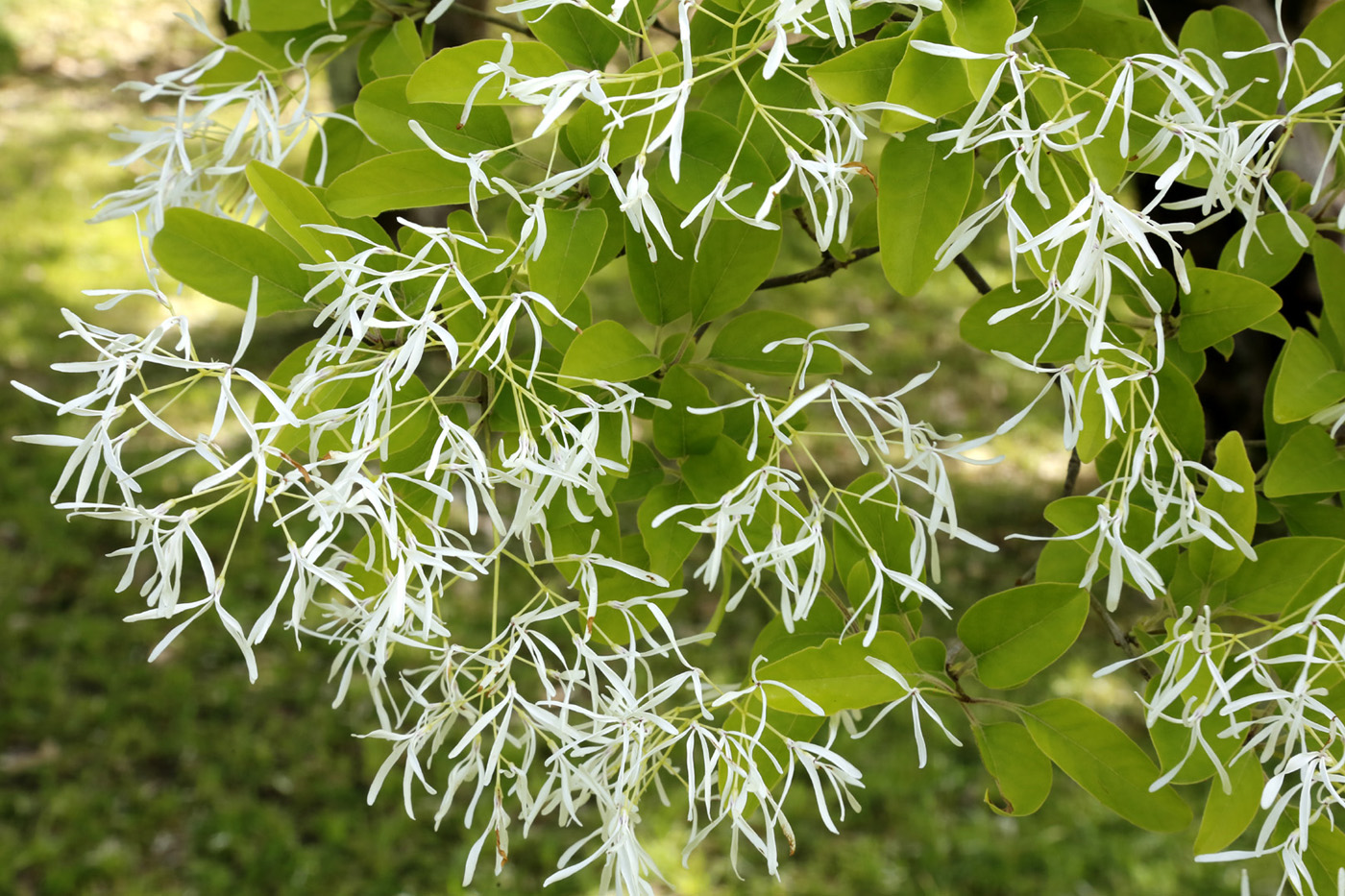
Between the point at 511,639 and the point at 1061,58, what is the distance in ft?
1.58

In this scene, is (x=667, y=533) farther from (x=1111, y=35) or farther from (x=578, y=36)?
(x=1111, y=35)

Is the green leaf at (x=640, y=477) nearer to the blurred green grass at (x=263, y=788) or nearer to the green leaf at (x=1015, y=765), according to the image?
the green leaf at (x=1015, y=765)

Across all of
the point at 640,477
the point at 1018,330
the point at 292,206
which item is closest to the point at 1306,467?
the point at 1018,330

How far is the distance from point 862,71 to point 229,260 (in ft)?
1.29

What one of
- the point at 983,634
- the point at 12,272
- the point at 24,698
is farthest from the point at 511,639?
the point at 12,272

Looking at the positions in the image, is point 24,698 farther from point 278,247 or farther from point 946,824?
point 278,247

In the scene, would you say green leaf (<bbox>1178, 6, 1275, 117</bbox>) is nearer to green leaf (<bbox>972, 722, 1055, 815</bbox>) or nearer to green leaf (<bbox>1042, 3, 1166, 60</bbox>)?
green leaf (<bbox>1042, 3, 1166, 60</bbox>)

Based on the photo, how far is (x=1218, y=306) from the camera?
73cm

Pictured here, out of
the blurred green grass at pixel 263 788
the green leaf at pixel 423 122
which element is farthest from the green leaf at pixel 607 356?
the blurred green grass at pixel 263 788

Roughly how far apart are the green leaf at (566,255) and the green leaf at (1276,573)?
0.47m

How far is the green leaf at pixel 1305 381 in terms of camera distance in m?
0.72

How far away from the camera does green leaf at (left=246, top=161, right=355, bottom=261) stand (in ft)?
2.10

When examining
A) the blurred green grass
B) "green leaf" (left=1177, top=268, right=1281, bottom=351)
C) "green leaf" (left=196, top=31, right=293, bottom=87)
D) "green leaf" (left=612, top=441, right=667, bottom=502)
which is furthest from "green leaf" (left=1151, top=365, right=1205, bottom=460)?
the blurred green grass

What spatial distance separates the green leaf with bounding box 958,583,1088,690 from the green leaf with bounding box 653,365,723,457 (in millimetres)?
196
